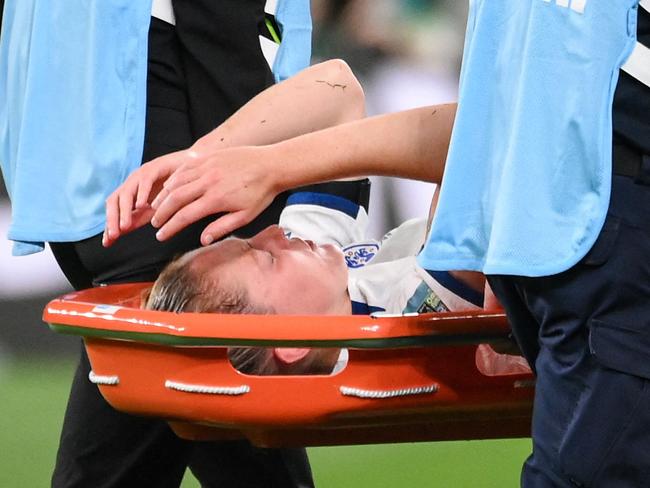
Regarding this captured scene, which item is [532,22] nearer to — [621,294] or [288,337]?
[621,294]

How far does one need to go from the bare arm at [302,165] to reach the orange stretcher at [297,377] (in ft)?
0.34

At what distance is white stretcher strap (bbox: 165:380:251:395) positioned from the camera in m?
1.16

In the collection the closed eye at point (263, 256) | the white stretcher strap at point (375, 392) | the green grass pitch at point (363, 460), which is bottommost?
the green grass pitch at point (363, 460)

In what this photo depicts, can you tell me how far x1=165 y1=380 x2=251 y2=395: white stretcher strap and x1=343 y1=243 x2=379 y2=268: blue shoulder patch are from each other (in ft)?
1.42

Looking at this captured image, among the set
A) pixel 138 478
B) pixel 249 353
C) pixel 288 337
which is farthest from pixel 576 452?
pixel 138 478

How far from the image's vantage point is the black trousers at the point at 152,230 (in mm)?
1483

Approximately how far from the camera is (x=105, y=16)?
1438 millimetres

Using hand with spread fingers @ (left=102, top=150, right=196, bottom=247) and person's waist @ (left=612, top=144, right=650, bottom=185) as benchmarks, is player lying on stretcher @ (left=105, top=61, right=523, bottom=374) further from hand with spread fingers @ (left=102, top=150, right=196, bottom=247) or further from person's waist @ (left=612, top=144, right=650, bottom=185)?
person's waist @ (left=612, top=144, right=650, bottom=185)

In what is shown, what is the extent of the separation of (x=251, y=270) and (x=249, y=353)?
112 millimetres

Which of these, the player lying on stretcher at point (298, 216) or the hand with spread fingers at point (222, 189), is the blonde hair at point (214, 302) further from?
the hand with spread fingers at point (222, 189)

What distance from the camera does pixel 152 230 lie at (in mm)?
1454

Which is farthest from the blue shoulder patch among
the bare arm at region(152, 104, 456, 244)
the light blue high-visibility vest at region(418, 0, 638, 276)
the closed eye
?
the light blue high-visibility vest at region(418, 0, 638, 276)

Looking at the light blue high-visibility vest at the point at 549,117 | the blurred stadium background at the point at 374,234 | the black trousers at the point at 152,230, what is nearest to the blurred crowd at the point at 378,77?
the blurred stadium background at the point at 374,234

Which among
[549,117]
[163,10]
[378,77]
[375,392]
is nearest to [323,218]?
[163,10]
